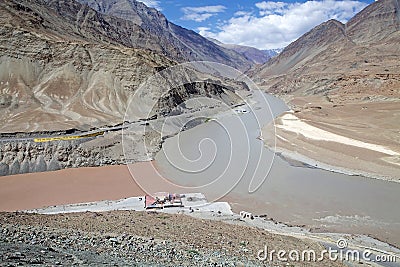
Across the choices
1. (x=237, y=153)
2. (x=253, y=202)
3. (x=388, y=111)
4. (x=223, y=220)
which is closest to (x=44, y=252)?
(x=223, y=220)

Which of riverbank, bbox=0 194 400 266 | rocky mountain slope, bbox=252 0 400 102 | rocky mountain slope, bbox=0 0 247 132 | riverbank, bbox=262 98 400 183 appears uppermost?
rocky mountain slope, bbox=252 0 400 102

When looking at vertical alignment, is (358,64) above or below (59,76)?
above

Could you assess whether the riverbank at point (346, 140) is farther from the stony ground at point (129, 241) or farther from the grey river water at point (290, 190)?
the stony ground at point (129, 241)

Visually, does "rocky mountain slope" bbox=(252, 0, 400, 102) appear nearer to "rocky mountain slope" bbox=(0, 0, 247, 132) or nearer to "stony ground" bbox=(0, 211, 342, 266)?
"rocky mountain slope" bbox=(0, 0, 247, 132)

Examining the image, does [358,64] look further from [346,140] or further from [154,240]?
[154,240]

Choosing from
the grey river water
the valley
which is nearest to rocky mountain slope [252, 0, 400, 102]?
the valley

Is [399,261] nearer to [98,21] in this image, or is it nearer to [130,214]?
[130,214]

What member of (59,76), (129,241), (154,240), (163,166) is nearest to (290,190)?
(163,166)
